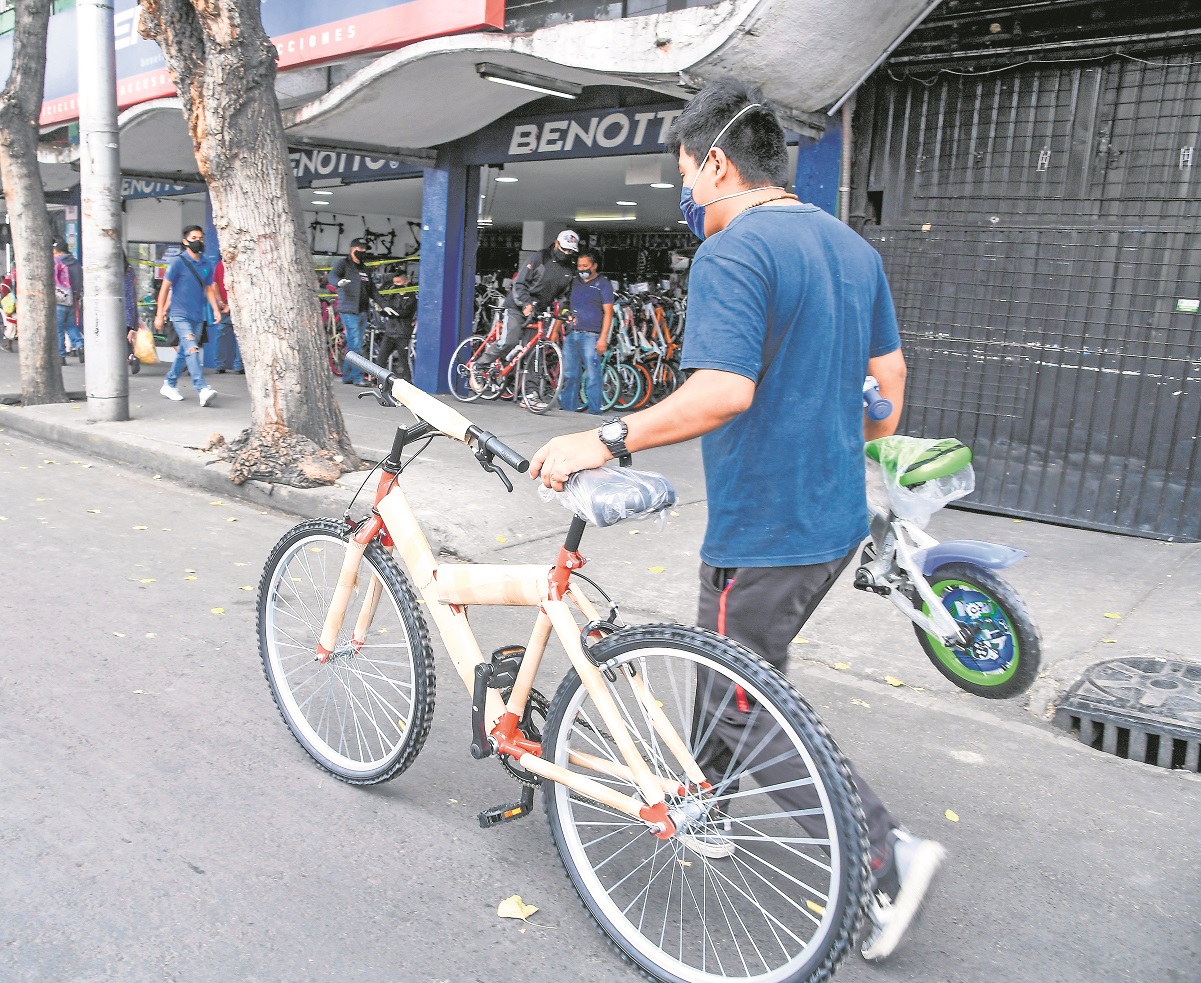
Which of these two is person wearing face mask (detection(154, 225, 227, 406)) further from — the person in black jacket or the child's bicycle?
the child's bicycle

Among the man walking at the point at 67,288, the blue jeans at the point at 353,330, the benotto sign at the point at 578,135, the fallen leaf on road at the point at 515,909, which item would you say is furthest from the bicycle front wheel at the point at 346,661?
the man walking at the point at 67,288

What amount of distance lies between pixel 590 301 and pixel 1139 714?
800 cm

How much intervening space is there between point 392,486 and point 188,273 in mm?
9067

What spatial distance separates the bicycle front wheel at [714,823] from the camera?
207cm

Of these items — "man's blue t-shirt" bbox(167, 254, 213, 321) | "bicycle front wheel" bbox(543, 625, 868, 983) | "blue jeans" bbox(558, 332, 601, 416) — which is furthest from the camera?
"blue jeans" bbox(558, 332, 601, 416)

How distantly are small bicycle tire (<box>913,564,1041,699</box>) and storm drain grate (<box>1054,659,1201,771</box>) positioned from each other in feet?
0.75

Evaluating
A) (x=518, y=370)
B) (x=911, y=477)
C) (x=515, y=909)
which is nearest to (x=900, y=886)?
(x=515, y=909)

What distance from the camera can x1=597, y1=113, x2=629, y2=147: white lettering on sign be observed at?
10.0 m

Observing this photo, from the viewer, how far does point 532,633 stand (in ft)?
8.60

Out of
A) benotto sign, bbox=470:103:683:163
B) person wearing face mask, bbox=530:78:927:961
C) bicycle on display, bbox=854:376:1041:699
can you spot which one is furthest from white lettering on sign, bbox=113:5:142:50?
person wearing face mask, bbox=530:78:927:961

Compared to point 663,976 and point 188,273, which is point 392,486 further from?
point 188,273

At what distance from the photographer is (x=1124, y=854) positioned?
3021mm

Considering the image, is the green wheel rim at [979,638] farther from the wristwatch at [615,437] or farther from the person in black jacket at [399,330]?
the person in black jacket at [399,330]

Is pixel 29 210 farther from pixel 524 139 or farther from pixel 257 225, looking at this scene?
pixel 524 139
